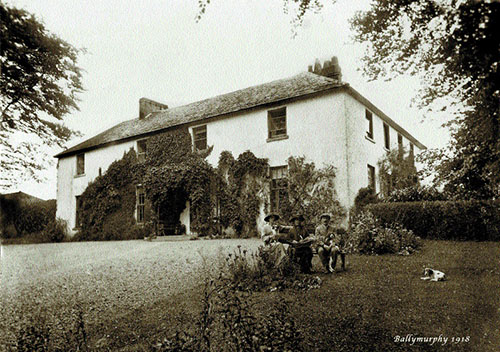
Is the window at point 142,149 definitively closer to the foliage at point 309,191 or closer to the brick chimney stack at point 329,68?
the foliage at point 309,191

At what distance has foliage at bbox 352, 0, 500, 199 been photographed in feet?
8.93

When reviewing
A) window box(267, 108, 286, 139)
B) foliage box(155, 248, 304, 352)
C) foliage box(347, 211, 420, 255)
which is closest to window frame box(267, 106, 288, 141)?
window box(267, 108, 286, 139)

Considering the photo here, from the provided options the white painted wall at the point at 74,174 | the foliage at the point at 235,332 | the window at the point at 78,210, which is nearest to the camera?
the foliage at the point at 235,332

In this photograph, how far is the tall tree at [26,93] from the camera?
131 inches

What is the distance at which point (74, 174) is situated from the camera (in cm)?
438

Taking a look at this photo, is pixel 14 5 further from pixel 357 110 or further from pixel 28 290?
pixel 357 110

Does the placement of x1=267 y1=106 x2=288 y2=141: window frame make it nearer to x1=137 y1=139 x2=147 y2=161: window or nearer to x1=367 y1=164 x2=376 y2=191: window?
x1=137 y1=139 x2=147 y2=161: window

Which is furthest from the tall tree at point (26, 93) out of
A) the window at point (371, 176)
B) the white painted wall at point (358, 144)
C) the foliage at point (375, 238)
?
the window at point (371, 176)

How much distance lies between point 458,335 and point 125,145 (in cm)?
459

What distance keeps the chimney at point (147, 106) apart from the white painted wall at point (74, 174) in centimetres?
61

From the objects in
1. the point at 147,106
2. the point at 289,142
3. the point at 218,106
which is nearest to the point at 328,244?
the point at 289,142

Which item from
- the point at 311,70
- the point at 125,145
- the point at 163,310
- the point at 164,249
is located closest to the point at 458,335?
the point at 163,310

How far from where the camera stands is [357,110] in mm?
4879

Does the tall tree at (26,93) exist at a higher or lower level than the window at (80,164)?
higher
